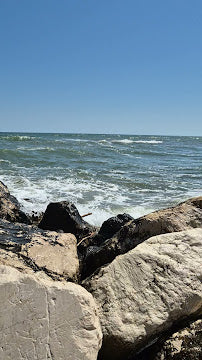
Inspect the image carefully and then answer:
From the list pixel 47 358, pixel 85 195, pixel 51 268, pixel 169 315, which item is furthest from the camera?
pixel 85 195

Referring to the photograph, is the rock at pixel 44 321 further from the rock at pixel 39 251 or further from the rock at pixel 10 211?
the rock at pixel 10 211

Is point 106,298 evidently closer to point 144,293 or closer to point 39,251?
point 144,293

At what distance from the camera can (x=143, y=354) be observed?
2.59 m

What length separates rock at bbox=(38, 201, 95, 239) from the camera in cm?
546

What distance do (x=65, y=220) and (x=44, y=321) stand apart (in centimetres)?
347

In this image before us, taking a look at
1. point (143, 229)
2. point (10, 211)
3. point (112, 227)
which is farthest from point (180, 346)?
point (10, 211)

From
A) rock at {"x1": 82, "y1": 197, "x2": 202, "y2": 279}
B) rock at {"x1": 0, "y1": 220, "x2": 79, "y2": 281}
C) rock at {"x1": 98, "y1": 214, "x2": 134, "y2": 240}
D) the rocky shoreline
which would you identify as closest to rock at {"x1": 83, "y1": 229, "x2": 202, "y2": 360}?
the rocky shoreline

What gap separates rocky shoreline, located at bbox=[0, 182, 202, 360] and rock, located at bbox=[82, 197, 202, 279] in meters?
0.01

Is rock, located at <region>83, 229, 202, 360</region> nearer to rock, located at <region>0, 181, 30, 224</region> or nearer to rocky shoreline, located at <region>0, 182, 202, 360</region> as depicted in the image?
rocky shoreline, located at <region>0, 182, 202, 360</region>

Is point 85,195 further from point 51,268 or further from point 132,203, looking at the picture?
point 51,268

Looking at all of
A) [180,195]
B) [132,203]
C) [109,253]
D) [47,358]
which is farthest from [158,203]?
[47,358]

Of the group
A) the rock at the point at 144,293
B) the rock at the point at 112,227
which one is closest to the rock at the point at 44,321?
the rock at the point at 144,293

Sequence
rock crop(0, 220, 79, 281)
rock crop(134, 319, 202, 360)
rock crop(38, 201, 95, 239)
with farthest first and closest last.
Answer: rock crop(38, 201, 95, 239) → rock crop(0, 220, 79, 281) → rock crop(134, 319, 202, 360)

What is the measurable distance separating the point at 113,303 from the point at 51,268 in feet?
1.90
